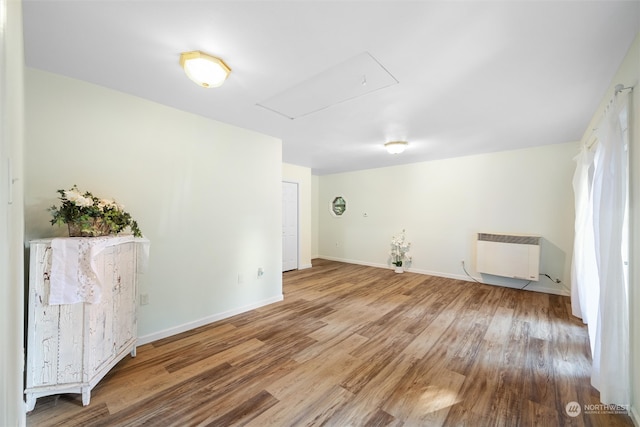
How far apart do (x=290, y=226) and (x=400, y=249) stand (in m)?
2.57

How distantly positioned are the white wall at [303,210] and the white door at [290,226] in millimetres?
95

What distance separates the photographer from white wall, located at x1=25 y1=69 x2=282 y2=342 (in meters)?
1.95

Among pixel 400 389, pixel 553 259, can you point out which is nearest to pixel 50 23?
pixel 400 389

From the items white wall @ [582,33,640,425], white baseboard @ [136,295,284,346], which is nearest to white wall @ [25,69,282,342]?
white baseboard @ [136,295,284,346]

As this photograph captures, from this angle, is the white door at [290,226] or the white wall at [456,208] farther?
the white door at [290,226]

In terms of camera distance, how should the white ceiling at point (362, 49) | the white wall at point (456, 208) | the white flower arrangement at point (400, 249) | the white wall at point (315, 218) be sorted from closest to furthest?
the white ceiling at point (362, 49)
the white wall at point (456, 208)
the white flower arrangement at point (400, 249)
the white wall at point (315, 218)

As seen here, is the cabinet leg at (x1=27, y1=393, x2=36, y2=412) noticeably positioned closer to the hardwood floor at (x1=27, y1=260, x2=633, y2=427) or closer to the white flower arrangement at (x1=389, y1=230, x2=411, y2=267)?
the hardwood floor at (x1=27, y1=260, x2=633, y2=427)

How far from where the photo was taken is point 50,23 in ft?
4.69

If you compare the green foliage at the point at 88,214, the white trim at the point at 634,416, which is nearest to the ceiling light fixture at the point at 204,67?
the green foliage at the point at 88,214

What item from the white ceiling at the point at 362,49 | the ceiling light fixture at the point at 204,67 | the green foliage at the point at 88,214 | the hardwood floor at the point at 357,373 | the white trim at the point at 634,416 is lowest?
the hardwood floor at the point at 357,373

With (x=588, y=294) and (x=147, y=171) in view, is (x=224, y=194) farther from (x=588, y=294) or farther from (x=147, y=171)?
(x=588, y=294)

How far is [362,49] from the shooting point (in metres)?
1.62

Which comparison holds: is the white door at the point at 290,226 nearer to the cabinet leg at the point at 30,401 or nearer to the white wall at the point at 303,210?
the white wall at the point at 303,210

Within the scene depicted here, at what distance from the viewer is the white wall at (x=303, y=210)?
18.4 feet
